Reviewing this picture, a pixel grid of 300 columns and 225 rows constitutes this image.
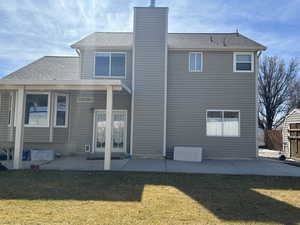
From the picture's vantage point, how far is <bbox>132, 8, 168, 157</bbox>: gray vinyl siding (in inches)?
430

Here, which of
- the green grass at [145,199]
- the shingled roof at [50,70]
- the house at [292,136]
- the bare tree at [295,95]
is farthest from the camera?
the bare tree at [295,95]

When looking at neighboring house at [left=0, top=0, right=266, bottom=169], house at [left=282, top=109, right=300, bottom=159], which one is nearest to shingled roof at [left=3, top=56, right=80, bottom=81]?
neighboring house at [left=0, top=0, right=266, bottom=169]

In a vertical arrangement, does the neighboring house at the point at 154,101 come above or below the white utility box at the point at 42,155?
above

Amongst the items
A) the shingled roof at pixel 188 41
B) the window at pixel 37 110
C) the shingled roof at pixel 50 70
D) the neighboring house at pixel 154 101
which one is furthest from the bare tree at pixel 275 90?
the window at pixel 37 110

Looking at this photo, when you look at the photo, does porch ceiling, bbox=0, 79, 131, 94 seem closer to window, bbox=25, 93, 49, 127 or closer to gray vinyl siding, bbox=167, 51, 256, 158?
window, bbox=25, 93, 49, 127

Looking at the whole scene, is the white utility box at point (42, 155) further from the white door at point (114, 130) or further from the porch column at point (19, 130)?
the porch column at point (19, 130)

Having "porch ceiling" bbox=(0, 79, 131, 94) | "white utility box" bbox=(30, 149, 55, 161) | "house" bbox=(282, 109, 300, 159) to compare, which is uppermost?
"porch ceiling" bbox=(0, 79, 131, 94)

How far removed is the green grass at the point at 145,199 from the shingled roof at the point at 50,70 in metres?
6.12

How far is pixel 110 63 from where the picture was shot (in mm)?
11445

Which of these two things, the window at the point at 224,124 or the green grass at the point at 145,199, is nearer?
the green grass at the point at 145,199

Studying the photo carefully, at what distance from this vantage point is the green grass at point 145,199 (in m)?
3.80

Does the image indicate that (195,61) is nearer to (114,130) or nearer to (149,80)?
(149,80)

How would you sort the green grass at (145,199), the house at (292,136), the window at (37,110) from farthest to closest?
1. the house at (292,136)
2. the window at (37,110)
3. the green grass at (145,199)

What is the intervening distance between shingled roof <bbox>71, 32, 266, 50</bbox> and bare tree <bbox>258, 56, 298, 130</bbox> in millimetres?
16157
